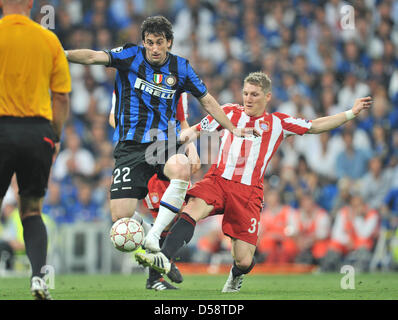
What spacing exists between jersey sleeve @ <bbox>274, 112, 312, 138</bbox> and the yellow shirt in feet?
9.85

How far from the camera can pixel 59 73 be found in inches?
225

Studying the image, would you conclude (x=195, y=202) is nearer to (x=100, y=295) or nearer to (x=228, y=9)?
(x=100, y=295)

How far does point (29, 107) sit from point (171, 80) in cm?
195

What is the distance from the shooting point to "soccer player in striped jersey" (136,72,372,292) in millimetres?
7512

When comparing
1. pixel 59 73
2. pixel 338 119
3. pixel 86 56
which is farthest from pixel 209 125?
Result: pixel 59 73

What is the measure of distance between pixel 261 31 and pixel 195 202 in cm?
1018

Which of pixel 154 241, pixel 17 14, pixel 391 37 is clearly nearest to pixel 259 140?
pixel 154 241

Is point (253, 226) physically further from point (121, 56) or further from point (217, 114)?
point (121, 56)

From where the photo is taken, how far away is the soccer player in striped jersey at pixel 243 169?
7512mm

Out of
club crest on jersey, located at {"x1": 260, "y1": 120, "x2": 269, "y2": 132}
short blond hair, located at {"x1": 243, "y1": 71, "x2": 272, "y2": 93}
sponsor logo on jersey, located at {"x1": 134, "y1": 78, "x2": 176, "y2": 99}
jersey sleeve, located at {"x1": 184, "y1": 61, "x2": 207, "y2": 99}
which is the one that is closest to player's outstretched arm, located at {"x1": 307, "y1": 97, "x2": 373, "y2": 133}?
club crest on jersey, located at {"x1": 260, "y1": 120, "x2": 269, "y2": 132}

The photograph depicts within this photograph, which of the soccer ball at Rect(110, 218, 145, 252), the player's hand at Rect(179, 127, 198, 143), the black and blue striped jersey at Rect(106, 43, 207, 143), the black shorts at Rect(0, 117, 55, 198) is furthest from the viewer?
the player's hand at Rect(179, 127, 198, 143)

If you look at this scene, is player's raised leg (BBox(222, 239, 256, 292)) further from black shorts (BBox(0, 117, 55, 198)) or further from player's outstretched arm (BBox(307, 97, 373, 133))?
black shorts (BBox(0, 117, 55, 198))

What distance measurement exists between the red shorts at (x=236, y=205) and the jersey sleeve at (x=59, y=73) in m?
2.17

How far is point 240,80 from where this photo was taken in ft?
50.8
